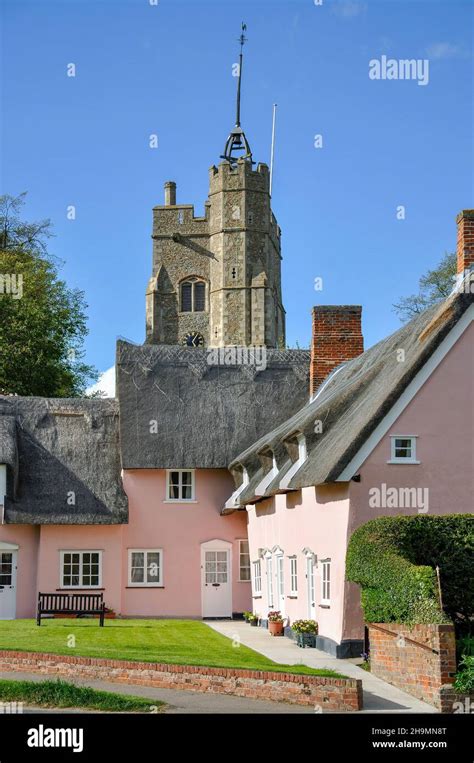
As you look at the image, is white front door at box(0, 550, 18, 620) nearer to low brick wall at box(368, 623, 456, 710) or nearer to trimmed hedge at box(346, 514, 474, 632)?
trimmed hedge at box(346, 514, 474, 632)

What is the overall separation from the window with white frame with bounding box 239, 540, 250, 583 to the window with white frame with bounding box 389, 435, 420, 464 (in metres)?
14.6

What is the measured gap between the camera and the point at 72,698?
16.8 m

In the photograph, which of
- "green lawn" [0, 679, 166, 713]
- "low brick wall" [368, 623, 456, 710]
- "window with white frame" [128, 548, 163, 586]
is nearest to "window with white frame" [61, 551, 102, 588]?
"window with white frame" [128, 548, 163, 586]

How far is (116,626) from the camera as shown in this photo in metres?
31.3

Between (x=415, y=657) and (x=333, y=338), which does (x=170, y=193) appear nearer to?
(x=333, y=338)

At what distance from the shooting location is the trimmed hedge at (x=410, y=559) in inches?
806

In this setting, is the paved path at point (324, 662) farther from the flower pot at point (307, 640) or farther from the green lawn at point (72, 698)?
the green lawn at point (72, 698)

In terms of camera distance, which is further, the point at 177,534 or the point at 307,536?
the point at 177,534

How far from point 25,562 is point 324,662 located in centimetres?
1631

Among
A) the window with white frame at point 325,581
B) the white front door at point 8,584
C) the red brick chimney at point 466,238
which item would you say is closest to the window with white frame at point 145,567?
the white front door at point 8,584

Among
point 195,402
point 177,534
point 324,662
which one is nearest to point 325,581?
point 324,662

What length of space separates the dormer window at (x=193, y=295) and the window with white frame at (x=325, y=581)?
78804 millimetres

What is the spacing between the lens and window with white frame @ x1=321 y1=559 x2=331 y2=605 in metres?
25.4
